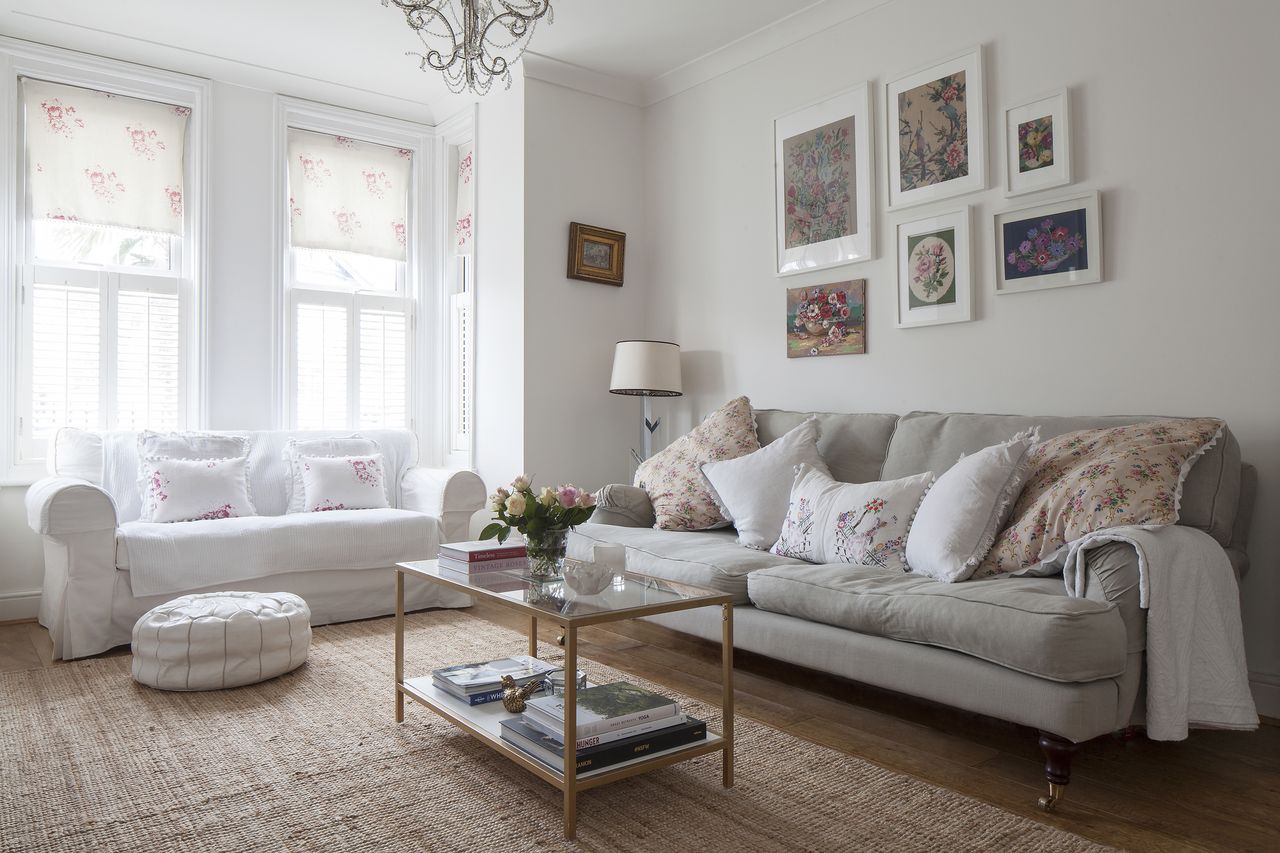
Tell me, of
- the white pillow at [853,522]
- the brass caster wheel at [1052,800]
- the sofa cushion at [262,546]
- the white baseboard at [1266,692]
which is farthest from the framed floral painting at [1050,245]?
the sofa cushion at [262,546]

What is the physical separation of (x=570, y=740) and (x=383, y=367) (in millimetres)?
3718

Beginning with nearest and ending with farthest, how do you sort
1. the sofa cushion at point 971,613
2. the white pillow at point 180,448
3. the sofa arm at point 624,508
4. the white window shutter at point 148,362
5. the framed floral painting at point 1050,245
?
1. the sofa cushion at point 971,613
2. the framed floral painting at point 1050,245
3. the sofa arm at point 624,508
4. the white pillow at point 180,448
5. the white window shutter at point 148,362

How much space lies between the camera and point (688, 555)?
304cm

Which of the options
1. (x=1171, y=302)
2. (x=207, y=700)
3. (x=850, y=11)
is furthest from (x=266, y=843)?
(x=850, y=11)

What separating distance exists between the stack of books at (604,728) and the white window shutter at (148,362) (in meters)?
3.22

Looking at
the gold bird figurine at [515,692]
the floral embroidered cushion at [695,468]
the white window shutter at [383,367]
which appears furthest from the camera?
the white window shutter at [383,367]

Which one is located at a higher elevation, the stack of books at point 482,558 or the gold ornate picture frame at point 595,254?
the gold ornate picture frame at point 595,254

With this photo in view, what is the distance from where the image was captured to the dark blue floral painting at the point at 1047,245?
3.04 m

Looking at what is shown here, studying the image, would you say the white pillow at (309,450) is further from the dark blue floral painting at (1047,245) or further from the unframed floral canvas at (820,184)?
the dark blue floral painting at (1047,245)

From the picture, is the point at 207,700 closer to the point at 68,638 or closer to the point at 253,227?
the point at 68,638

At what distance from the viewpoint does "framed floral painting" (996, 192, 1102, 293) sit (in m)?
3.00

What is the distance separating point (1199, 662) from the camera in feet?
6.91

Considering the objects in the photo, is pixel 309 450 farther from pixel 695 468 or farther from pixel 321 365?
pixel 695 468

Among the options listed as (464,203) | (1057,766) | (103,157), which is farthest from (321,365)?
(1057,766)
